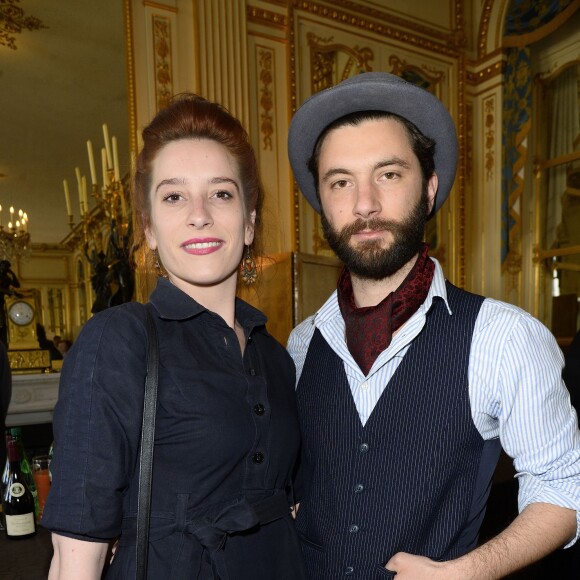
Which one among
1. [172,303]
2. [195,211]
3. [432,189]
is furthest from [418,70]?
[172,303]

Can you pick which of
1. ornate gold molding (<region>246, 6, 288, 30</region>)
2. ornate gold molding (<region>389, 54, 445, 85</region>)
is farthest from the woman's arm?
ornate gold molding (<region>389, 54, 445, 85</region>)

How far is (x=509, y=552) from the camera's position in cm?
105

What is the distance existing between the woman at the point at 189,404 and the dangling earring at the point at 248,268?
0.13 meters

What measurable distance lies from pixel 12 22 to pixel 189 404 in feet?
11.4

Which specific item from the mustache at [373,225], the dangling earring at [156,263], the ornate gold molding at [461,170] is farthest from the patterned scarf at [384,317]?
the ornate gold molding at [461,170]

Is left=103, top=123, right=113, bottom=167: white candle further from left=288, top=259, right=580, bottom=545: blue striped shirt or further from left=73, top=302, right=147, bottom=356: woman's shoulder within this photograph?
left=288, top=259, right=580, bottom=545: blue striped shirt

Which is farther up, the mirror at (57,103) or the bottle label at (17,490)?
the mirror at (57,103)

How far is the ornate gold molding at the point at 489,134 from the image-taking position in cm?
569

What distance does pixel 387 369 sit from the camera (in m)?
1.23

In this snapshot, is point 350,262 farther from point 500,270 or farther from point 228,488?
point 500,270

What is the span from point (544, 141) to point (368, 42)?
8.24 feet

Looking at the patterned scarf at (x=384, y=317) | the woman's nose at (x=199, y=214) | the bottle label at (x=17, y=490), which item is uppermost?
the woman's nose at (x=199, y=214)

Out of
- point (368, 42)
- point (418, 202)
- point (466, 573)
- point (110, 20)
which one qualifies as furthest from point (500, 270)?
point (466, 573)

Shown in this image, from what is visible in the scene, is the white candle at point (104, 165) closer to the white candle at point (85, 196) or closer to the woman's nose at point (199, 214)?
the white candle at point (85, 196)
